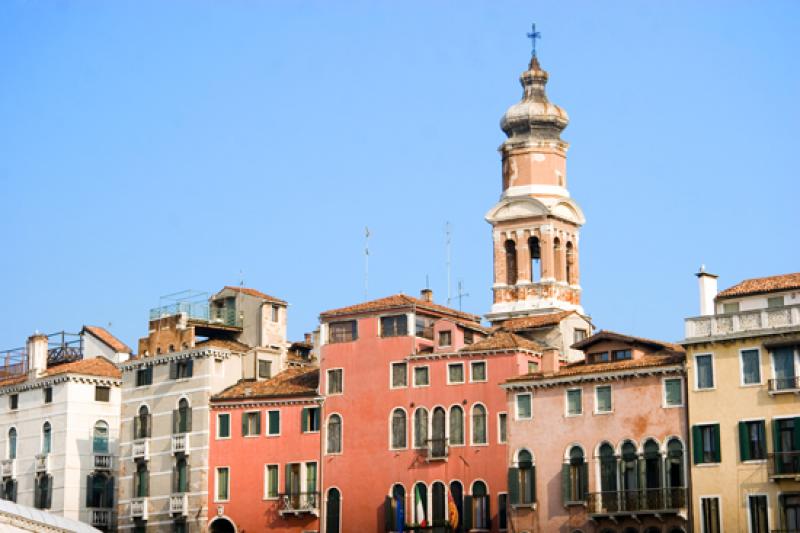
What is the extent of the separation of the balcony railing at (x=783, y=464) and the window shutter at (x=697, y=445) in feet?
9.58

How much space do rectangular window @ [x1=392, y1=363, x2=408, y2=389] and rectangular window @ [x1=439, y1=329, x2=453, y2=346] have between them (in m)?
2.01

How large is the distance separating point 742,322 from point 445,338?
1531cm

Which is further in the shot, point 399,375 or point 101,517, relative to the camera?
point 101,517

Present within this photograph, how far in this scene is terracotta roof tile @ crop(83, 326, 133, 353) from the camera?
95750 mm

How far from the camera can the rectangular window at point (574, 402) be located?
70.0 metres

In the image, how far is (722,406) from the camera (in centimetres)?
6550

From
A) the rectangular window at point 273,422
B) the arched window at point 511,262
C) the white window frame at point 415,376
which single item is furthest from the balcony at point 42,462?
the arched window at point 511,262

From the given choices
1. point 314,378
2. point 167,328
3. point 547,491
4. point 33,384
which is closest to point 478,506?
point 547,491

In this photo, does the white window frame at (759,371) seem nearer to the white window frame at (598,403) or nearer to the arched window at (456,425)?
the white window frame at (598,403)

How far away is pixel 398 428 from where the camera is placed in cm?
7644

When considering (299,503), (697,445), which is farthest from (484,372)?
(697,445)

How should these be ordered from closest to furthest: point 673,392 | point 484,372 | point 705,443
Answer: point 705,443
point 673,392
point 484,372

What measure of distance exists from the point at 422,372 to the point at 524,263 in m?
19.3

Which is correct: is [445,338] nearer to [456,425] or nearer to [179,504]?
[456,425]
